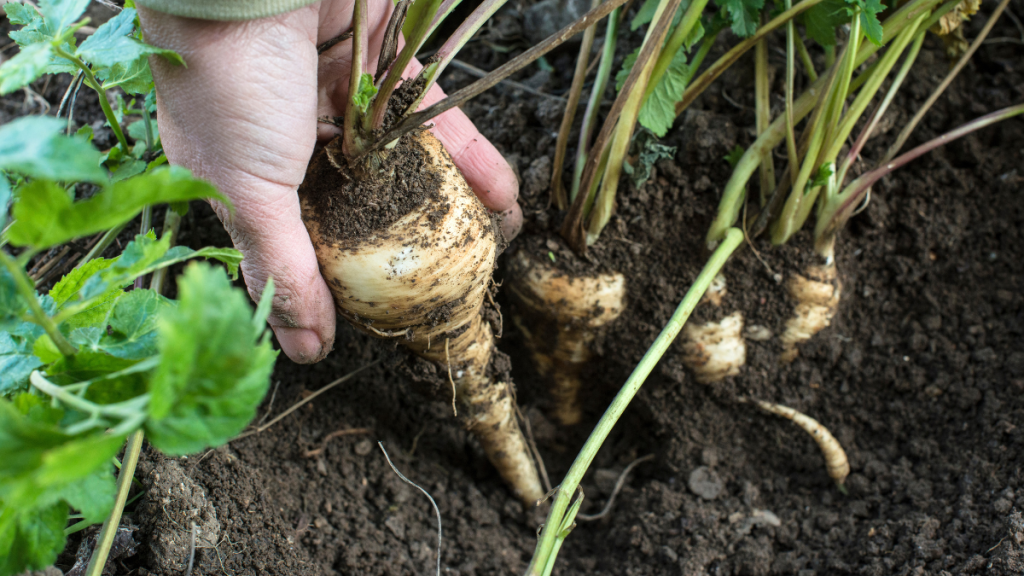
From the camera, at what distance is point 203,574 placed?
1.21 m

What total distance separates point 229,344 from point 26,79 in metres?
0.51

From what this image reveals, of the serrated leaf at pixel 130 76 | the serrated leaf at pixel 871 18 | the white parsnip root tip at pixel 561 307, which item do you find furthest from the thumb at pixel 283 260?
the serrated leaf at pixel 871 18

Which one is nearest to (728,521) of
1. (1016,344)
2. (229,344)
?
(1016,344)

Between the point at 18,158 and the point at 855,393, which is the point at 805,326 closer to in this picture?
the point at 855,393

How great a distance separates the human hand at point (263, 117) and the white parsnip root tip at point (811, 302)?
128 cm

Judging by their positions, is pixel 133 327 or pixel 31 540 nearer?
pixel 31 540

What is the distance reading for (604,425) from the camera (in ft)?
4.35

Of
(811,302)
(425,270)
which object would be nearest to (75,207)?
(425,270)

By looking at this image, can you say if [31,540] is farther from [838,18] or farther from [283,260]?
[838,18]

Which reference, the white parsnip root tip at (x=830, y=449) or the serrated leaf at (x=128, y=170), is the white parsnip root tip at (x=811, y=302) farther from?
the serrated leaf at (x=128, y=170)

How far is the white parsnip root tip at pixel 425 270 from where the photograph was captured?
50.6 inches

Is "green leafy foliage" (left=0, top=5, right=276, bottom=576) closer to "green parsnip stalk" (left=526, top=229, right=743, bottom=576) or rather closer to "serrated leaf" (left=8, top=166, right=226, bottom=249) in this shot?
"serrated leaf" (left=8, top=166, right=226, bottom=249)

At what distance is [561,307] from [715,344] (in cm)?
46

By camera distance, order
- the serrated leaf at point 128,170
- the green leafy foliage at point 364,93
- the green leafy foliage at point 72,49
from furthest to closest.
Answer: the serrated leaf at point 128,170
the green leafy foliage at point 364,93
the green leafy foliage at point 72,49
